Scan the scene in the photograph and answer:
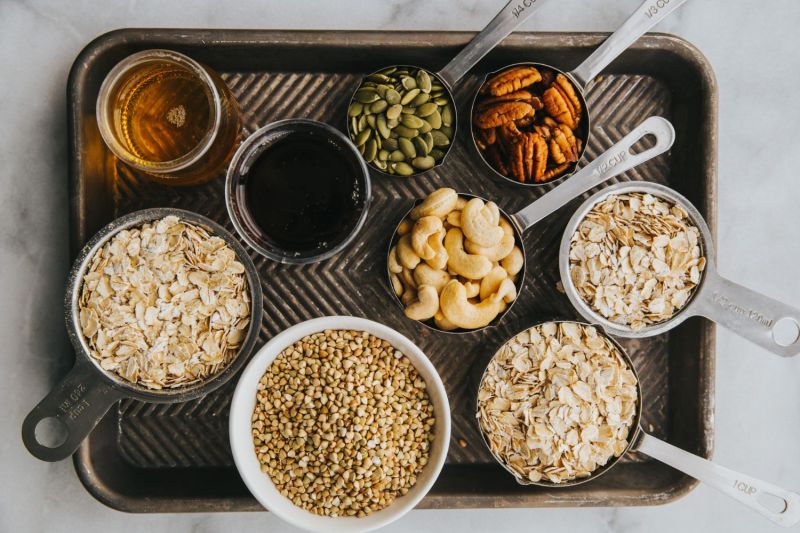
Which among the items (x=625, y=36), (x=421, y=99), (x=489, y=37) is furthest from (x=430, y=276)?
(x=625, y=36)

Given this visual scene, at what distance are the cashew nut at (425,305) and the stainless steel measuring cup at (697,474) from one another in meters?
0.14

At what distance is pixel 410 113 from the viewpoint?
1.01 metres

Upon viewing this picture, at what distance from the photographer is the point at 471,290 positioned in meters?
1.00

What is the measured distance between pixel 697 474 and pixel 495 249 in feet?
1.70

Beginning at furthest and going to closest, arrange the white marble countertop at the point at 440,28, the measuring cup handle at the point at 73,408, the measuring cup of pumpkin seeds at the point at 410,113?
the white marble countertop at the point at 440,28 → the measuring cup of pumpkin seeds at the point at 410,113 → the measuring cup handle at the point at 73,408

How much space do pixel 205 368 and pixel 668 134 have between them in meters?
0.87

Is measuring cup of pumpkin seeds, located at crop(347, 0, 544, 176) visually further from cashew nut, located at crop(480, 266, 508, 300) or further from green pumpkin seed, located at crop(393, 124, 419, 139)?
cashew nut, located at crop(480, 266, 508, 300)

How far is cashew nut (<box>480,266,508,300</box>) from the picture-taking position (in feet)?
3.26

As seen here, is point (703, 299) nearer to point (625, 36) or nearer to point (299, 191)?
point (625, 36)

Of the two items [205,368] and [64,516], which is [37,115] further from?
[64,516]

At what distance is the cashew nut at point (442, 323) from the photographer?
1.00 m

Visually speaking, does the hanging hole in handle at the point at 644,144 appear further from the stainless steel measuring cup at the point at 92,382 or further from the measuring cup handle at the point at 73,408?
the measuring cup handle at the point at 73,408

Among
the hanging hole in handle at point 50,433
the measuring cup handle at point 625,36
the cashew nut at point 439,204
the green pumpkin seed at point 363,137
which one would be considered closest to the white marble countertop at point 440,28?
the hanging hole in handle at point 50,433

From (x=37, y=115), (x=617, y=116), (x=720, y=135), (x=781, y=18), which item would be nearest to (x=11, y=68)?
(x=37, y=115)
